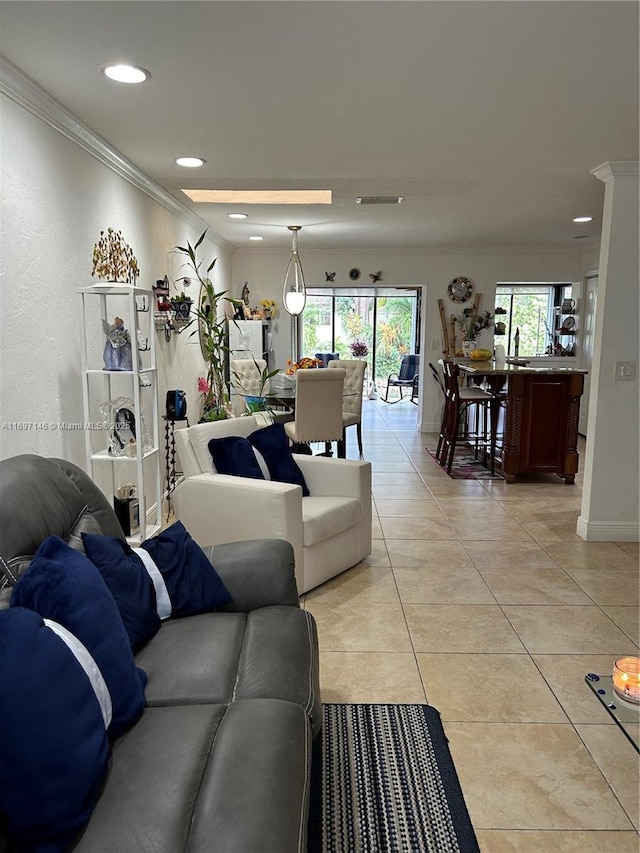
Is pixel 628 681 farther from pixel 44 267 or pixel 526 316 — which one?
pixel 526 316

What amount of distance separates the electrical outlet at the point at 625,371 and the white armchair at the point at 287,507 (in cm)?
174

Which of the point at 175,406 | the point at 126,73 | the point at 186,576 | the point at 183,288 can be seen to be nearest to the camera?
the point at 186,576

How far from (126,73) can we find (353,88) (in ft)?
2.89

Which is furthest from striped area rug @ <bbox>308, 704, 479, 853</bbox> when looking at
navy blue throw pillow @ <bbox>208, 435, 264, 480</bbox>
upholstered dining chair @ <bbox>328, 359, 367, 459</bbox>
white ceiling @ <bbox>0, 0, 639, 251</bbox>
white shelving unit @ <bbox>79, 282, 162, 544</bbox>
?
upholstered dining chair @ <bbox>328, 359, 367, 459</bbox>

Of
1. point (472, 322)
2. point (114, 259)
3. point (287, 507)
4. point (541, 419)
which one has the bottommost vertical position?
point (287, 507)

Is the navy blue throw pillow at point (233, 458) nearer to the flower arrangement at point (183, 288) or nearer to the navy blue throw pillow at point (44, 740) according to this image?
the flower arrangement at point (183, 288)

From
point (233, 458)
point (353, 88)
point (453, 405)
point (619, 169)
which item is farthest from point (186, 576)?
point (453, 405)

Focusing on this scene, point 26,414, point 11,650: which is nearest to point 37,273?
point 26,414

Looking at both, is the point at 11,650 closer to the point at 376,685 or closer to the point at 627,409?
the point at 376,685

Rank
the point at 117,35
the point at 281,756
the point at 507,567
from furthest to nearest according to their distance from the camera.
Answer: the point at 507,567
the point at 117,35
the point at 281,756

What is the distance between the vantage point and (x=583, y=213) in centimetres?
521

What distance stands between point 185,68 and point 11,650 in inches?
82.3

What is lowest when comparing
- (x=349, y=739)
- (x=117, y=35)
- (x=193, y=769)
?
(x=349, y=739)

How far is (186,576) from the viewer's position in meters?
2.06
